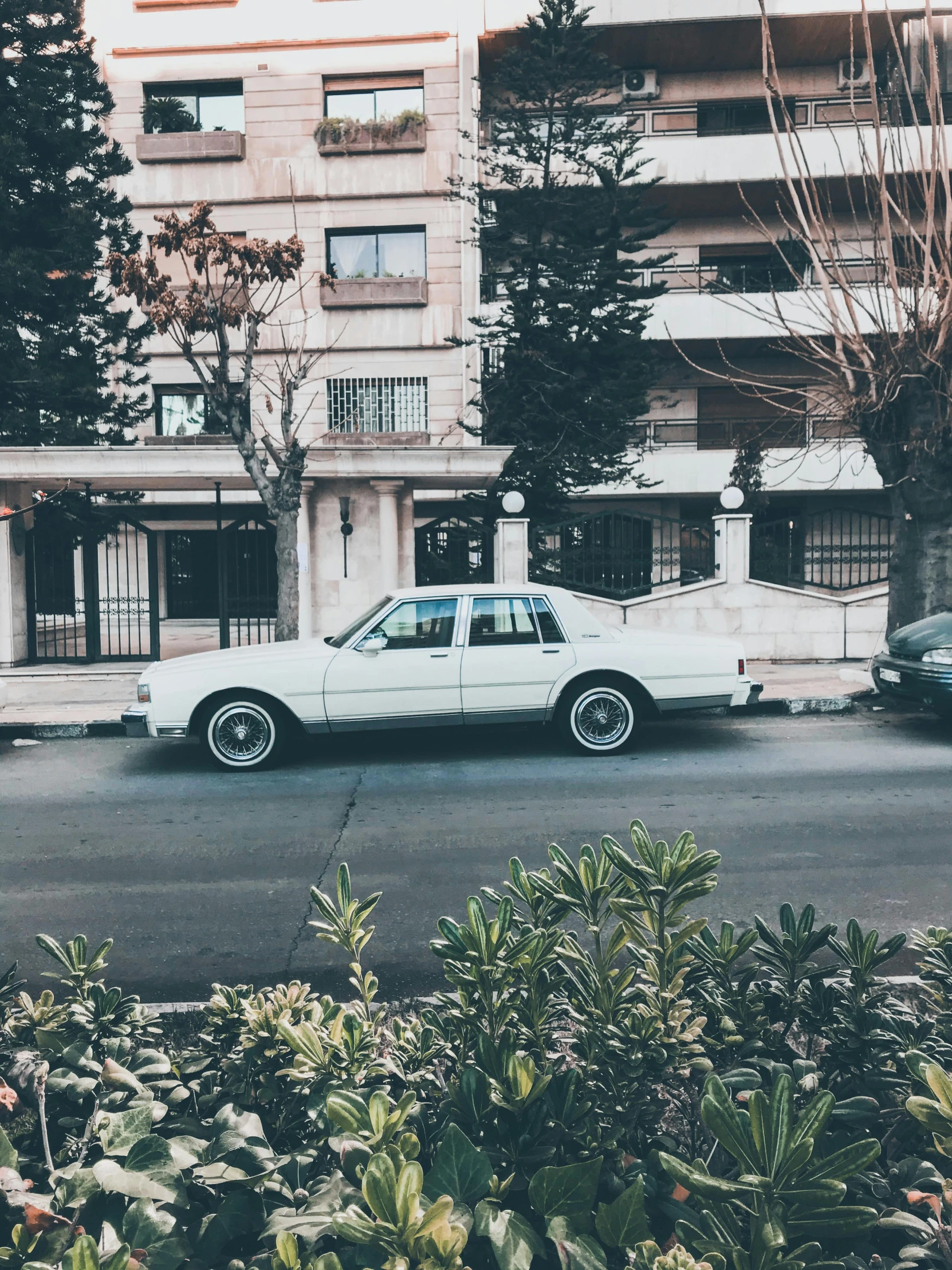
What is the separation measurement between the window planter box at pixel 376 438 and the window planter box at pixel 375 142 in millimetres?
7776

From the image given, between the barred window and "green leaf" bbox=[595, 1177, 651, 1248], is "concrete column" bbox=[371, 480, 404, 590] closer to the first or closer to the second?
the barred window

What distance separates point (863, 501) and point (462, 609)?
2364cm

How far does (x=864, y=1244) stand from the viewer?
1500 mm

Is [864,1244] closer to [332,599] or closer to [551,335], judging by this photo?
[332,599]

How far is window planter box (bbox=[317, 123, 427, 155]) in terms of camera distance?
87.2 feet

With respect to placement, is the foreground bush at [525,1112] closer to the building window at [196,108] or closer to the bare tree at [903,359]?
the bare tree at [903,359]

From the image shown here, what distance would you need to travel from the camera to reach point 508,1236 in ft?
4.72

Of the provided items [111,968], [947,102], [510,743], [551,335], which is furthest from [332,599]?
[947,102]

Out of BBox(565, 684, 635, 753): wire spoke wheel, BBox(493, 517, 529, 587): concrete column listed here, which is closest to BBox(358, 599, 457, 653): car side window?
BBox(565, 684, 635, 753): wire spoke wheel

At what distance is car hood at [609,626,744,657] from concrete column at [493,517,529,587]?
6.62m

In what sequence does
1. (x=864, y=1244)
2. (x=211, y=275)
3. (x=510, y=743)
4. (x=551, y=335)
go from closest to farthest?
(x=864, y=1244), (x=510, y=743), (x=551, y=335), (x=211, y=275)

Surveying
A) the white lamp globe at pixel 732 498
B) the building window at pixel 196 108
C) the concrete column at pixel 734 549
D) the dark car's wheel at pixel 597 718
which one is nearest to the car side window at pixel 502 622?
the dark car's wheel at pixel 597 718

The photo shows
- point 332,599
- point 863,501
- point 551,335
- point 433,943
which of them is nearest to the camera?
point 433,943

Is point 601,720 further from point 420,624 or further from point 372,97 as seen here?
point 372,97
